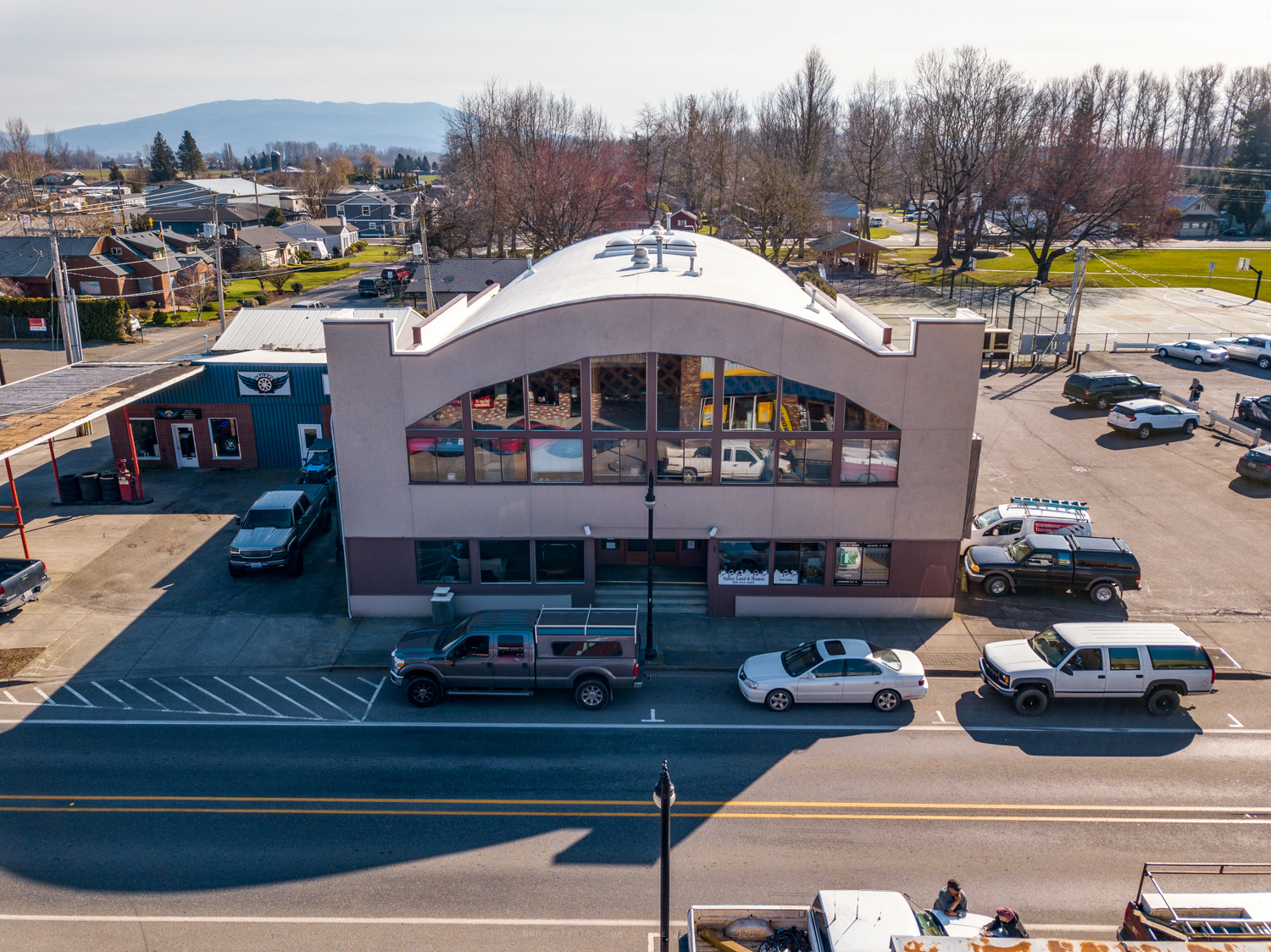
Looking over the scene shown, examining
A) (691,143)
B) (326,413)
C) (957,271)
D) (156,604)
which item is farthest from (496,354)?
(691,143)

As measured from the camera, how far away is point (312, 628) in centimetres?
2284

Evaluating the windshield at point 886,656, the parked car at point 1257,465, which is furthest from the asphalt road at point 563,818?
the parked car at point 1257,465

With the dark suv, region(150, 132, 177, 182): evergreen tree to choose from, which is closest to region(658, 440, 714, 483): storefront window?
the dark suv

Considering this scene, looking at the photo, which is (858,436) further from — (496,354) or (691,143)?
(691,143)

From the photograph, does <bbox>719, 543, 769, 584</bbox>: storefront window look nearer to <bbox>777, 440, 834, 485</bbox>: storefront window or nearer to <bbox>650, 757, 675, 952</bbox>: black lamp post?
<bbox>777, 440, 834, 485</bbox>: storefront window

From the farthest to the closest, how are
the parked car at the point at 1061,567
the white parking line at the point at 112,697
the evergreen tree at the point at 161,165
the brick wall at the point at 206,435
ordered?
1. the evergreen tree at the point at 161,165
2. the brick wall at the point at 206,435
3. the parked car at the point at 1061,567
4. the white parking line at the point at 112,697

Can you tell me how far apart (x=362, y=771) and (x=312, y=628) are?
6.81 meters

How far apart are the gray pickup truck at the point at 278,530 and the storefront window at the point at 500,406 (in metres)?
8.23

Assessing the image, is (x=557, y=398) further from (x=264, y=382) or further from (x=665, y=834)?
(x=264, y=382)

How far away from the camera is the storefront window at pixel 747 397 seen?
70.2 ft

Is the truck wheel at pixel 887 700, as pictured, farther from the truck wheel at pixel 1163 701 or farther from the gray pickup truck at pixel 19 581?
the gray pickup truck at pixel 19 581

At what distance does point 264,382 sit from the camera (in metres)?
33.7

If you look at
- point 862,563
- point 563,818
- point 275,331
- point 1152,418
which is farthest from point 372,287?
point 563,818

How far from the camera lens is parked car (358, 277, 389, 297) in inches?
2849
